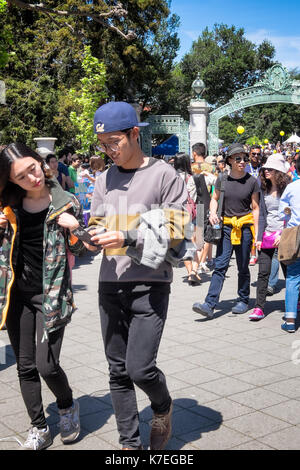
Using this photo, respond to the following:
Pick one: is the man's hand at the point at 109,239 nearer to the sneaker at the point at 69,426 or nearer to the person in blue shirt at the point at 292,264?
the sneaker at the point at 69,426

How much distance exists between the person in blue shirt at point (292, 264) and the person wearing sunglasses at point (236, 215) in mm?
673

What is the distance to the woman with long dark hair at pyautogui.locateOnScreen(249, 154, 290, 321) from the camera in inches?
274

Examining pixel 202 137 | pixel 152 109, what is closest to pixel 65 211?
pixel 202 137

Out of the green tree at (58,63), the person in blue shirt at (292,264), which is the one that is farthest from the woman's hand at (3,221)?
the green tree at (58,63)

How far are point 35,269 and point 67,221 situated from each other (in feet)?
1.27

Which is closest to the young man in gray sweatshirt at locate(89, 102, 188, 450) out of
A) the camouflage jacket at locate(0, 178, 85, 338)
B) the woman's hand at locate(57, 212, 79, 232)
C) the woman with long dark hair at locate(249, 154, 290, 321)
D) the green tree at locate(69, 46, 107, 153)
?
the woman's hand at locate(57, 212, 79, 232)

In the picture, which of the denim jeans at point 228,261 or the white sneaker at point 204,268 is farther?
the white sneaker at point 204,268

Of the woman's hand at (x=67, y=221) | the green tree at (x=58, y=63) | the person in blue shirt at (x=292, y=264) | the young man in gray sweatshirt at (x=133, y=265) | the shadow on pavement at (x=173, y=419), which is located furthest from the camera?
the green tree at (x=58, y=63)

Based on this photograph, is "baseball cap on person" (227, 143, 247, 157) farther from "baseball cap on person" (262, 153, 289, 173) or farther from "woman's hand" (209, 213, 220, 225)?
"woman's hand" (209, 213, 220, 225)

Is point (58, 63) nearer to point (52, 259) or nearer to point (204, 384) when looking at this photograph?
point (204, 384)

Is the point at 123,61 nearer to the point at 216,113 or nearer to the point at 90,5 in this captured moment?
the point at 90,5

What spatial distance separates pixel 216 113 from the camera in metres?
27.3

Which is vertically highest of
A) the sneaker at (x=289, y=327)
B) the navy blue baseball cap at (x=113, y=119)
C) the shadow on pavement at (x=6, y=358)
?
the navy blue baseball cap at (x=113, y=119)

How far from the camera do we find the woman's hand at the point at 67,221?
3.37 metres
